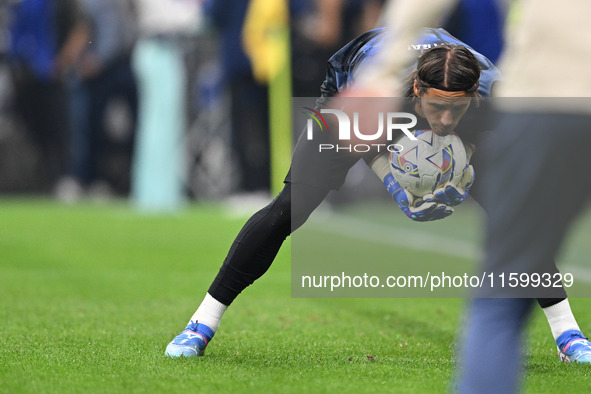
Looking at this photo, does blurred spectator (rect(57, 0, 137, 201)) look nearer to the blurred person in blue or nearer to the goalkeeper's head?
the goalkeeper's head

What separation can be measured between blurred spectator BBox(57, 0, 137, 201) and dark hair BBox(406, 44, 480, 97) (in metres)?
12.3

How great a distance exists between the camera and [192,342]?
4.06m

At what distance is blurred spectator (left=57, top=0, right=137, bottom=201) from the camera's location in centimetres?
1556

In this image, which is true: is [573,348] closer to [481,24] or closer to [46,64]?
[481,24]

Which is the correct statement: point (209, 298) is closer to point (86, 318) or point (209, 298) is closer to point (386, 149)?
point (386, 149)

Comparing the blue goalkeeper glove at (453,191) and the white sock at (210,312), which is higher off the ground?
the blue goalkeeper glove at (453,191)

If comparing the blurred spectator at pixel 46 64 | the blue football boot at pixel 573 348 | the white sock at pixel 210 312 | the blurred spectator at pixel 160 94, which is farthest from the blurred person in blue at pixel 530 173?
the blurred spectator at pixel 46 64

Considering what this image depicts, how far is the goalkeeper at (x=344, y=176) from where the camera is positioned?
11.8ft

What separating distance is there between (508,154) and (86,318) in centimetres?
340

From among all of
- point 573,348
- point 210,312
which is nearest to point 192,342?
point 210,312

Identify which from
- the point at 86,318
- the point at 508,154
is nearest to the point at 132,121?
the point at 86,318

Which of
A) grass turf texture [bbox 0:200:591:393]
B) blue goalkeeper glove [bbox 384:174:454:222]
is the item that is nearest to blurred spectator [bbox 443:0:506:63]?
grass turf texture [bbox 0:200:591:393]

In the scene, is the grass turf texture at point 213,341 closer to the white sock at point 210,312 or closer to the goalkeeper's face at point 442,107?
the white sock at point 210,312

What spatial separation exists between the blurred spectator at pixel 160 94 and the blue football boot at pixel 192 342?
34.9 feet
